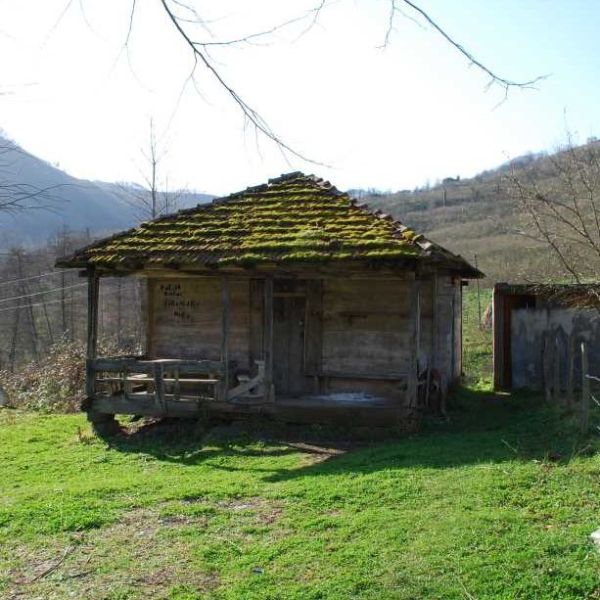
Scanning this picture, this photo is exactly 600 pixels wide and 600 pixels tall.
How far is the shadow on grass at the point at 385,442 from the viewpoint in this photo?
26.9 ft

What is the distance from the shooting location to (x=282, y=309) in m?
12.8

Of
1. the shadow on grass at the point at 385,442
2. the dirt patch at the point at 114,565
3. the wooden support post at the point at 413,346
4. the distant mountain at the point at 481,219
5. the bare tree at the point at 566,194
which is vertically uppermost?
the distant mountain at the point at 481,219

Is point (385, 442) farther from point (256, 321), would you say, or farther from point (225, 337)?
point (256, 321)

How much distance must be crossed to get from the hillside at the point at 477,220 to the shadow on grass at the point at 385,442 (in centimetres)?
408

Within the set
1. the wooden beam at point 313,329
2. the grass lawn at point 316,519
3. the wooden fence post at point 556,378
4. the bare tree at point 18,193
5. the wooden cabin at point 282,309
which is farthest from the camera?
the wooden beam at point 313,329

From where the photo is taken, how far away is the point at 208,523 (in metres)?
6.55

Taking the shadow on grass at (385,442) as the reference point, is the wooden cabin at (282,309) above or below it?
above

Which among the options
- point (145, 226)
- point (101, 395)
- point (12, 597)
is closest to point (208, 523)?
point (12, 597)

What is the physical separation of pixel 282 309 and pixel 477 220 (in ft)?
168

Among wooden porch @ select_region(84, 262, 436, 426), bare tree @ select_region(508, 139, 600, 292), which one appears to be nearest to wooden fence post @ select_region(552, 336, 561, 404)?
bare tree @ select_region(508, 139, 600, 292)

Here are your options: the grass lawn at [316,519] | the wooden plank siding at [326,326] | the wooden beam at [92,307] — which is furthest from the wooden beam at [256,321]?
the wooden beam at [92,307]

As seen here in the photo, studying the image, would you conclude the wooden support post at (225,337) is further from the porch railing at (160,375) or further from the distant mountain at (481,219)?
the distant mountain at (481,219)

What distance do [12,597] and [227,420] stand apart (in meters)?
6.42

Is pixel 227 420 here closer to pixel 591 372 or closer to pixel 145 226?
pixel 145 226
